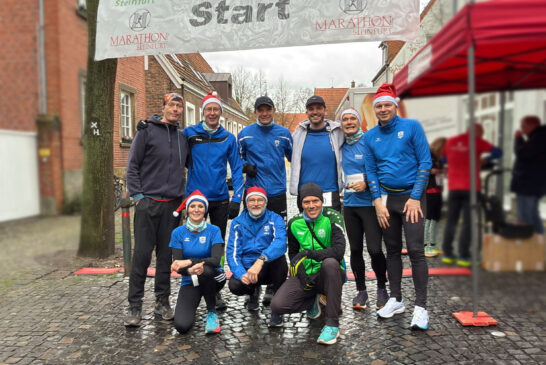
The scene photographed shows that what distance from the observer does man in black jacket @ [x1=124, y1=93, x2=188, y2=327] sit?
13.0 ft

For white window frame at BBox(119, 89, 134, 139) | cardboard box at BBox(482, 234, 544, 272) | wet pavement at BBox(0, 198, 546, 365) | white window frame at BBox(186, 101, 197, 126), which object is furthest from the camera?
white window frame at BBox(186, 101, 197, 126)

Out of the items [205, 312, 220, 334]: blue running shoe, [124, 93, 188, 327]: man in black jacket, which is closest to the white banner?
[124, 93, 188, 327]: man in black jacket

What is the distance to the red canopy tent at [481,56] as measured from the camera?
2.28 metres

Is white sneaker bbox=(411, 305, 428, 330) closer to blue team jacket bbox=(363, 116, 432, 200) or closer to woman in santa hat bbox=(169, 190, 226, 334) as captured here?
blue team jacket bbox=(363, 116, 432, 200)

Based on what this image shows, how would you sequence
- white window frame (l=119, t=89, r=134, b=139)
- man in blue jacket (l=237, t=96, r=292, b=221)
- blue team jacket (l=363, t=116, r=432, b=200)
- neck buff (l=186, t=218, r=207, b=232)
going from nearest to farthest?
blue team jacket (l=363, t=116, r=432, b=200), neck buff (l=186, t=218, r=207, b=232), man in blue jacket (l=237, t=96, r=292, b=221), white window frame (l=119, t=89, r=134, b=139)

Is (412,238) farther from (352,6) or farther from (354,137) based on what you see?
(352,6)

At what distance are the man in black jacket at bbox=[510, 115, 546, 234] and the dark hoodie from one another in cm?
285

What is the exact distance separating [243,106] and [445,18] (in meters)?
36.0

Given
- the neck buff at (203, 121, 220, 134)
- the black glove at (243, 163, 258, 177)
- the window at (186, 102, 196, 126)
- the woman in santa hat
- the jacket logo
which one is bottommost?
the woman in santa hat

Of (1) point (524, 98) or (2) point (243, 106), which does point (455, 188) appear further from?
(2) point (243, 106)

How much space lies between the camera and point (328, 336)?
340cm

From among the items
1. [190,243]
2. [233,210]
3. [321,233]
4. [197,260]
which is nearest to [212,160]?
[233,210]

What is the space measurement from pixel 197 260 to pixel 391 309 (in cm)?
179

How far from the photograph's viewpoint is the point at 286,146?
179 inches
